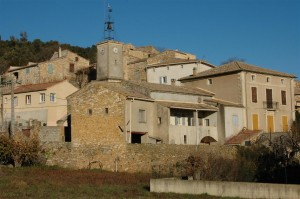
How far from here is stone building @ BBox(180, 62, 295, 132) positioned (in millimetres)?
49531

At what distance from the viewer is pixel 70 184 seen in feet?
87.1

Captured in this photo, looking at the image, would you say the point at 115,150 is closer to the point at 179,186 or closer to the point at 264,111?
the point at 179,186

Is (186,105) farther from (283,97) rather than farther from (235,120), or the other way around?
(283,97)

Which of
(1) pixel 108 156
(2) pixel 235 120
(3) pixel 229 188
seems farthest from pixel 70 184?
(2) pixel 235 120

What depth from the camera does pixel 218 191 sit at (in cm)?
2344

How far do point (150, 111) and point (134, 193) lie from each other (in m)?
18.2

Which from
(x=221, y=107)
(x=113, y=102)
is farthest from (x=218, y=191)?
(x=221, y=107)

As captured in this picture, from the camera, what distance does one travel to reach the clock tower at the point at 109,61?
152ft

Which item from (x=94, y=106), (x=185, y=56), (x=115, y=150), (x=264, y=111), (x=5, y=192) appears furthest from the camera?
(x=185, y=56)

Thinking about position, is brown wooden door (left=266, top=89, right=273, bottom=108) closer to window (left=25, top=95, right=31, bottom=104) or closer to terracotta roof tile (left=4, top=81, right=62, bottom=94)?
terracotta roof tile (left=4, top=81, right=62, bottom=94)

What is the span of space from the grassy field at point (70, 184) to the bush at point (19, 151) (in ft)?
4.63

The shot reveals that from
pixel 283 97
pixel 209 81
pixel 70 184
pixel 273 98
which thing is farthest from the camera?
pixel 283 97

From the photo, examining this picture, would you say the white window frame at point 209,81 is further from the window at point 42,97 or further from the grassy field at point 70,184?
the grassy field at point 70,184

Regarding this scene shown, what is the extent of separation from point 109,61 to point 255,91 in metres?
16.1
